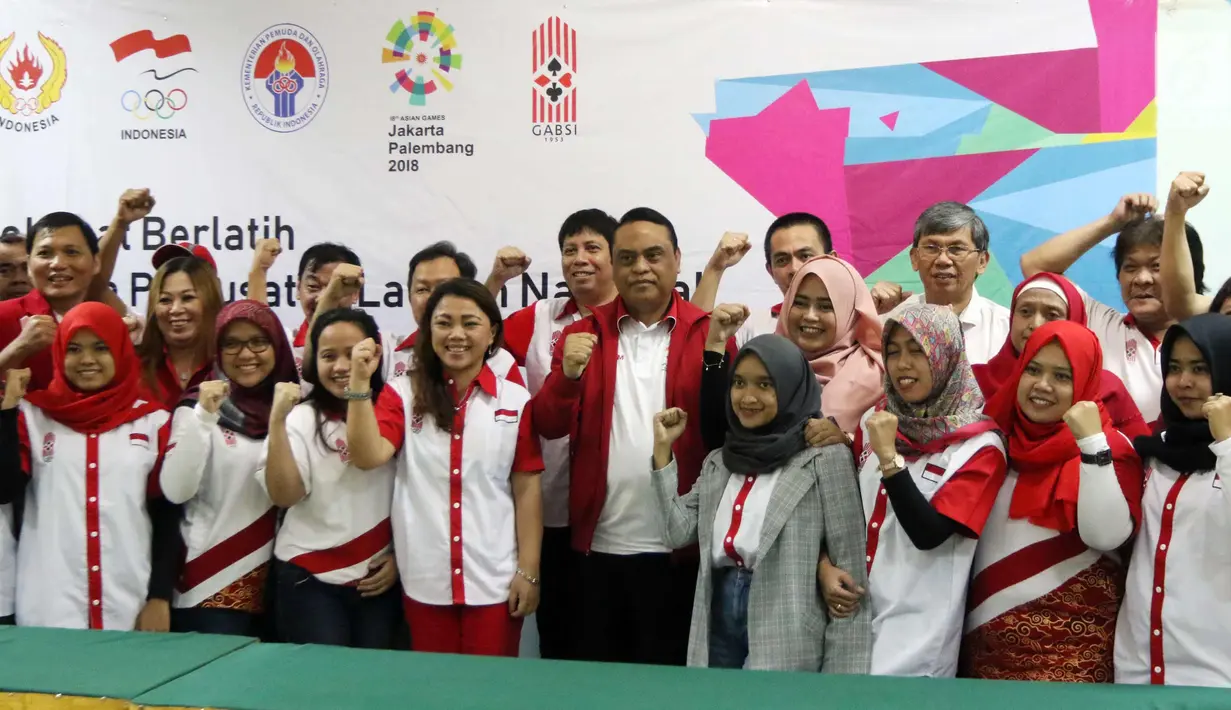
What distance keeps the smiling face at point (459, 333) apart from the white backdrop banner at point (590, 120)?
4.37ft

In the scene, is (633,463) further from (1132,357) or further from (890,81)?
(890,81)

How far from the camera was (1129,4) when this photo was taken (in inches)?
133

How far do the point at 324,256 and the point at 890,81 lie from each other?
228 centimetres

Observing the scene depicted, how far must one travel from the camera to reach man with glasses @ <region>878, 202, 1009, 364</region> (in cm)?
271

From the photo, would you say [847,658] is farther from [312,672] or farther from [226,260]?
[226,260]

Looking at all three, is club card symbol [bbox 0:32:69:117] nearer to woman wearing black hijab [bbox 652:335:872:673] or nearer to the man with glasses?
Result: woman wearing black hijab [bbox 652:335:872:673]

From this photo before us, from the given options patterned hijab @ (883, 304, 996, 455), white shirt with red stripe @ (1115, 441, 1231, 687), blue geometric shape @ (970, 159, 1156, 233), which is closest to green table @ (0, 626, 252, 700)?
patterned hijab @ (883, 304, 996, 455)

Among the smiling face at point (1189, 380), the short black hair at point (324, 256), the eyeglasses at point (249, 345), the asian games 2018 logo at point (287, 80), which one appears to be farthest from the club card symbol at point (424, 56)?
the smiling face at point (1189, 380)

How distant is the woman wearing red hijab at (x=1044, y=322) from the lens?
227 cm

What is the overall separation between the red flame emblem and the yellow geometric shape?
→ 4.46 meters

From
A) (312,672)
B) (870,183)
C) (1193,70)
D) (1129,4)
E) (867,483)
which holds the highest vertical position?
(1129,4)

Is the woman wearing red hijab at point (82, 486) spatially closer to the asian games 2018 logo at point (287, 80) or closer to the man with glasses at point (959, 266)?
the asian games 2018 logo at point (287, 80)

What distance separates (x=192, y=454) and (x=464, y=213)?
175 cm

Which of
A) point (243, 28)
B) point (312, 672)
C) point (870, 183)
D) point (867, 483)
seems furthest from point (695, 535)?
point (243, 28)
